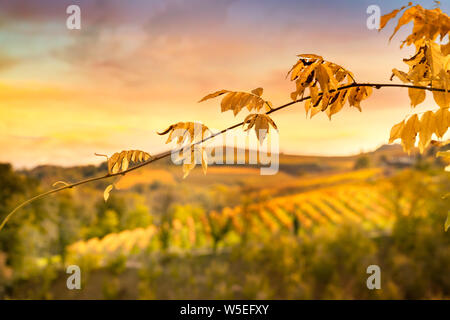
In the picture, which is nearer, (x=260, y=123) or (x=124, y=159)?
(x=260, y=123)

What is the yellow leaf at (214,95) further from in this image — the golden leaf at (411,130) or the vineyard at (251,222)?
the vineyard at (251,222)

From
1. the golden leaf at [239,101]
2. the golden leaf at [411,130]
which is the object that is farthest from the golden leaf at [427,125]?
the golden leaf at [239,101]

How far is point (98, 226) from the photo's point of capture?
4727 mm

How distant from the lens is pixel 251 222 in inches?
218

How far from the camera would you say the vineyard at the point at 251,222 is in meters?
4.79

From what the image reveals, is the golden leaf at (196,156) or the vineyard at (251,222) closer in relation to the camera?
the golden leaf at (196,156)

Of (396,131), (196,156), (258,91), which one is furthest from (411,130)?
(196,156)

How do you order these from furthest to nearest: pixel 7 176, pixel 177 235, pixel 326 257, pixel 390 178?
pixel 390 178 → pixel 177 235 → pixel 326 257 → pixel 7 176

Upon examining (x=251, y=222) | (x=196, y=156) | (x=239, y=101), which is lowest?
(x=251, y=222)

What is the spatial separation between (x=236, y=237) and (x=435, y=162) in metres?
3.04

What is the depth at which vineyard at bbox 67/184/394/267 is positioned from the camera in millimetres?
4793

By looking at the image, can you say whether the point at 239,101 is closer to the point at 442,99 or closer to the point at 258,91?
the point at 258,91
